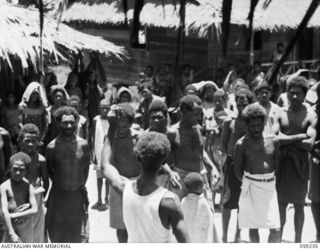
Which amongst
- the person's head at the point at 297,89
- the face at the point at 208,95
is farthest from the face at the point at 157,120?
the face at the point at 208,95

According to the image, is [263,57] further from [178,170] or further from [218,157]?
[178,170]

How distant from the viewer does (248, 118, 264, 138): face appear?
5.54m

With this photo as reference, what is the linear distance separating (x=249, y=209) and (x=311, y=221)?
2.00m

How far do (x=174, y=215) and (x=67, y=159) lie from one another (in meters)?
2.38

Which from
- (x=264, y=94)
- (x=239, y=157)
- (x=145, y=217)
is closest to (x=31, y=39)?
(x=264, y=94)

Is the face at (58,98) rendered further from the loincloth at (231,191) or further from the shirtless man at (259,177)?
the shirtless man at (259,177)

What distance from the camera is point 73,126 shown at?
5.67 m

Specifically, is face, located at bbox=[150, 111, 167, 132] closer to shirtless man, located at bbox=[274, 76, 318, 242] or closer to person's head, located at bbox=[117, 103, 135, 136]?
person's head, located at bbox=[117, 103, 135, 136]

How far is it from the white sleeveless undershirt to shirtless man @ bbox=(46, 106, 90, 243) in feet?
7.35

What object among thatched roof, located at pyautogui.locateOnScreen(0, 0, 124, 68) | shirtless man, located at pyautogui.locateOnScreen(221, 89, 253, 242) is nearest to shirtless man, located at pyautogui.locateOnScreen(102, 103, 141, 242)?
shirtless man, located at pyautogui.locateOnScreen(221, 89, 253, 242)

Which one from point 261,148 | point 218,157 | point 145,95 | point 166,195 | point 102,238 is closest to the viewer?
point 166,195

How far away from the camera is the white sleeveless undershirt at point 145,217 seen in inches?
131

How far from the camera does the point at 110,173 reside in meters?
4.03

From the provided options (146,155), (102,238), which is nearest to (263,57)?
(102,238)
